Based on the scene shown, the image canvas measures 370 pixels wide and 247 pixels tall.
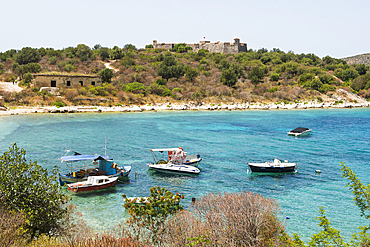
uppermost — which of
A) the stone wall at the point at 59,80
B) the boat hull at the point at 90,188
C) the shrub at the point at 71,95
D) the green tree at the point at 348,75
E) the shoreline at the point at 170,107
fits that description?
the green tree at the point at 348,75

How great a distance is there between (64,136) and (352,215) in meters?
37.2

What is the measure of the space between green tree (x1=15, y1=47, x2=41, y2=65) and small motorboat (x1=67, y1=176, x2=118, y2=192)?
94677 mm

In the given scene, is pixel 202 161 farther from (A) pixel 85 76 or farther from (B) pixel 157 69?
(B) pixel 157 69

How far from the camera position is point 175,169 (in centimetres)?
2845

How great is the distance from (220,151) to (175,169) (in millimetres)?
10923

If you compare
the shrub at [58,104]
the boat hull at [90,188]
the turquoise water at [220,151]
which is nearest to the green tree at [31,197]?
the turquoise water at [220,151]

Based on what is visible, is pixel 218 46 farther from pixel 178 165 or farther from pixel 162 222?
pixel 162 222

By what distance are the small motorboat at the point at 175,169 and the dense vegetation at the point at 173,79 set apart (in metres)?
51.6

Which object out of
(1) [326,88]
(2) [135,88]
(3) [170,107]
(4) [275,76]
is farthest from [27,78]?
(1) [326,88]

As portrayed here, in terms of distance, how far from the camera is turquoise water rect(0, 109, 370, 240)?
2120cm

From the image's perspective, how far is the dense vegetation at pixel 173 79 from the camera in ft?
265

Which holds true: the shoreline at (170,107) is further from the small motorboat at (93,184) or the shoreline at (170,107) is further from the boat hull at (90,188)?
the boat hull at (90,188)

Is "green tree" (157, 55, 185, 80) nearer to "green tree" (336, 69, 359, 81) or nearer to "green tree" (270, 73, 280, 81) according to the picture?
"green tree" (270, 73, 280, 81)

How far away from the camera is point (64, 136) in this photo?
43781mm
